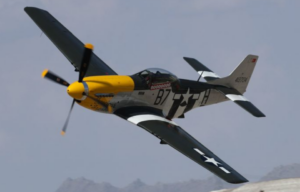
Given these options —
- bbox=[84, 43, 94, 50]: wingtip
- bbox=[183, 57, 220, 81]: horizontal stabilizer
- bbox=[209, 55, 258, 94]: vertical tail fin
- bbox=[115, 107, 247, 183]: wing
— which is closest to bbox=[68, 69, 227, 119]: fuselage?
bbox=[115, 107, 247, 183]: wing

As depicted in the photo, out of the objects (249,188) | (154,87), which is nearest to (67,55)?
(154,87)

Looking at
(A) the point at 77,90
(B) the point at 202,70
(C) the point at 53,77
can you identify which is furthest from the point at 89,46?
(B) the point at 202,70

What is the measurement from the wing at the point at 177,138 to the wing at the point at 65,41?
4714 millimetres

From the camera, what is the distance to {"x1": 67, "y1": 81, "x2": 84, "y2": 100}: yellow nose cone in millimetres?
29031

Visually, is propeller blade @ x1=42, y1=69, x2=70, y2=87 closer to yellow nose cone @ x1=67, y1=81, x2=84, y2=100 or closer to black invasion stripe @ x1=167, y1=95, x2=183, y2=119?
yellow nose cone @ x1=67, y1=81, x2=84, y2=100

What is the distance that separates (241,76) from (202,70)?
2858mm

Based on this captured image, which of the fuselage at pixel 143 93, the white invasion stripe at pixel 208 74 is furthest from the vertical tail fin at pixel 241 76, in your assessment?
the white invasion stripe at pixel 208 74

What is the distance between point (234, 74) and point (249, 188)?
896 inches

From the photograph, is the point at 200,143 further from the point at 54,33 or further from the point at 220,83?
the point at 54,33

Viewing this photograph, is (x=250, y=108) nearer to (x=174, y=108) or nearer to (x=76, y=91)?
(x=174, y=108)

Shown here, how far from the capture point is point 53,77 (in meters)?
30.3

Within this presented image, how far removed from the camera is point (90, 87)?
29.5 metres

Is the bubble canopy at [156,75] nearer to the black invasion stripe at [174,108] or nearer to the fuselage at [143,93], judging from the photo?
the fuselage at [143,93]

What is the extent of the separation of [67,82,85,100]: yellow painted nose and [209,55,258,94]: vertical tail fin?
29.8 feet
